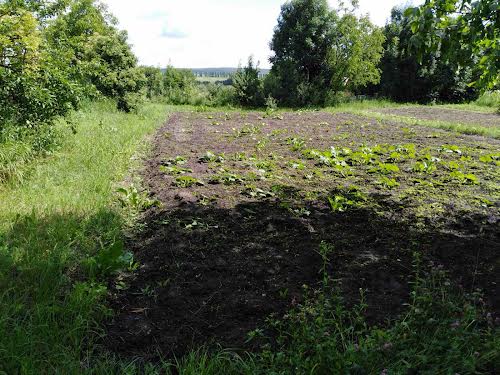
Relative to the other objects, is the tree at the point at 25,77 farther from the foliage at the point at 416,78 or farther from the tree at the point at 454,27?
the foliage at the point at 416,78

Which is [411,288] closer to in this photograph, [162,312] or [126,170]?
[162,312]

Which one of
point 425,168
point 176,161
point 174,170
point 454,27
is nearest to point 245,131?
point 176,161

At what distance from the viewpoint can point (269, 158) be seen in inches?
258

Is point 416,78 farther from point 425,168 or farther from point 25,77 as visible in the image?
point 25,77

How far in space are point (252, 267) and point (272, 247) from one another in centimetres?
38

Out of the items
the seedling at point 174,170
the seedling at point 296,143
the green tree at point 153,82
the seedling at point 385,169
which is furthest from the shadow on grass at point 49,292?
the green tree at point 153,82

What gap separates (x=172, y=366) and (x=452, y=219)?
3.00m

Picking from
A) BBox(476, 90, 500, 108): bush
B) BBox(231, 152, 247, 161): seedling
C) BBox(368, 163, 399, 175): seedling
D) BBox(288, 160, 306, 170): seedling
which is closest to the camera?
BBox(368, 163, 399, 175): seedling

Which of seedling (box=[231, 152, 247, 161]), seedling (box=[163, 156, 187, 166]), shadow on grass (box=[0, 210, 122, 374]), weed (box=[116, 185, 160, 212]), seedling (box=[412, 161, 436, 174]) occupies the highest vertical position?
seedling (box=[412, 161, 436, 174])

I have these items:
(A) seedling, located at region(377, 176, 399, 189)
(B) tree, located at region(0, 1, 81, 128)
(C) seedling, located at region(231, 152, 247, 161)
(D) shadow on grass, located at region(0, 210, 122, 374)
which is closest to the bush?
(C) seedling, located at region(231, 152, 247, 161)

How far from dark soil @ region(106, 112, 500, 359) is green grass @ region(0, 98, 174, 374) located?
0.76 ft

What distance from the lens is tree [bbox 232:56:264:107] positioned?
59.9 feet

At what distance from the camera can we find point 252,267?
2963mm

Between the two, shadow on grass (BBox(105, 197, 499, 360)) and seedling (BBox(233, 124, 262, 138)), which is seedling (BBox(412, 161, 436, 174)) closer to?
shadow on grass (BBox(105, 197, 499, 360))
